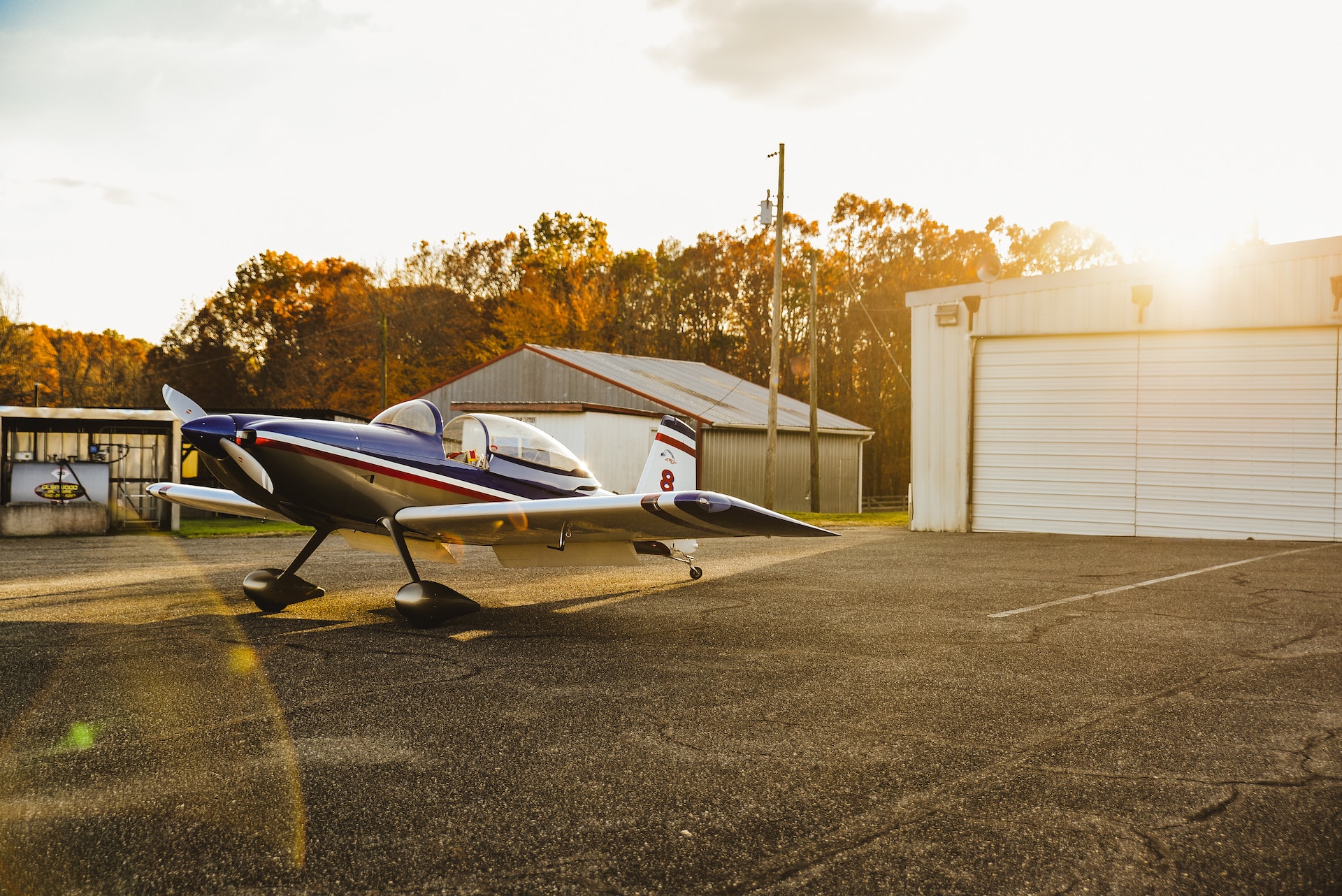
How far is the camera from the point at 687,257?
172 feet

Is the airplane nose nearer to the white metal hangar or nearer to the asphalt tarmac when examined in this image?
the asphalt tarmac

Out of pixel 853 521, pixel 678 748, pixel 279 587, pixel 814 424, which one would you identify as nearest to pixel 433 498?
pixel 279 587

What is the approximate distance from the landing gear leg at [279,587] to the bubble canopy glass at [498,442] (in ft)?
4.69

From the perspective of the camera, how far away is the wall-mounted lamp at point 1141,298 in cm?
1648

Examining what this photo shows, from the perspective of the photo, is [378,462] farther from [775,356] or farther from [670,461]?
[775,356]

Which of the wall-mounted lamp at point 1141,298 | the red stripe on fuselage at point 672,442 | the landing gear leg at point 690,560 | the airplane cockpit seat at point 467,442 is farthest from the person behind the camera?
the wall-mounted lamp at point 1141,298

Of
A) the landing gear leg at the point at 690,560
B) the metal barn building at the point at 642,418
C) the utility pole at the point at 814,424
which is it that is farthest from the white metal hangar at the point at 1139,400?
the utility pole at the point at 814,424

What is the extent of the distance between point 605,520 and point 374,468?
2200 mm

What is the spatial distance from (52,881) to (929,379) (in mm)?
17754

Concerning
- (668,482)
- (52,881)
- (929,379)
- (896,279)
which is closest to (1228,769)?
(52,881)

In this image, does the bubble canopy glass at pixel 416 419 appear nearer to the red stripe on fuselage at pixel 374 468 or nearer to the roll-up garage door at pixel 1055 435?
the red stripe on fuselage at pixel 374 468

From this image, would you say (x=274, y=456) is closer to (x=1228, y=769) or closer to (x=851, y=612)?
(x=851, y=612)

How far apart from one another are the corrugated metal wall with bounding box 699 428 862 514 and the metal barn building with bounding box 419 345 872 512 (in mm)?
40

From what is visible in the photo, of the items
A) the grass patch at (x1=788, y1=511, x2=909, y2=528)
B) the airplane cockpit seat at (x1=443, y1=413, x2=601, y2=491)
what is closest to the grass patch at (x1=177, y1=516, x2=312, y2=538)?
the airplane cockpit seat at (x1=443, y1=413, x2=601, y2=491)
